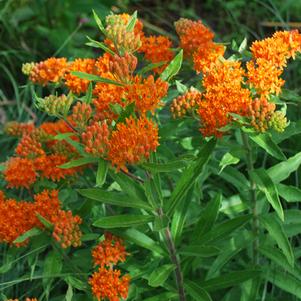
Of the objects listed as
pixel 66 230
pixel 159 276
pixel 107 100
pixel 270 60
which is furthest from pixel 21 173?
pixel 270 60

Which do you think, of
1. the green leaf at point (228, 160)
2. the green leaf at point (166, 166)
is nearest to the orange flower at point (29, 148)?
the green leaf at point (166, 166)

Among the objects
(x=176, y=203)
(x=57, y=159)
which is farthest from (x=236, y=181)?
(x=57, y=159)

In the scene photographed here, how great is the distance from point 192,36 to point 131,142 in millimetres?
877

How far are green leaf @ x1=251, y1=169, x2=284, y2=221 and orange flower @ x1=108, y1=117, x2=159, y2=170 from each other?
0.48 meters

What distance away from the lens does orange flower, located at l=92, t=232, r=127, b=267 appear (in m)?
2.36

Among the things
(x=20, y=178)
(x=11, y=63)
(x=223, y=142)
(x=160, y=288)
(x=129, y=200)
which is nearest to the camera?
(x=129, y=200)

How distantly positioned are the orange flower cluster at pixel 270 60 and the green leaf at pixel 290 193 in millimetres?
387

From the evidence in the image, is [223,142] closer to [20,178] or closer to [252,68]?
[252,68]

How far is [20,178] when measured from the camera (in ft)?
8.43

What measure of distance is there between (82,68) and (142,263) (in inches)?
36.1

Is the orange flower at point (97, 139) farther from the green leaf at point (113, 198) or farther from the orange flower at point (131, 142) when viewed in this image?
the green leaf at point (113, 198)

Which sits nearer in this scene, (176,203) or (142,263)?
(176,203)

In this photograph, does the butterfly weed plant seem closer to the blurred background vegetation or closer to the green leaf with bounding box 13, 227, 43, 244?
the green leaf with bounding box 13, 227, 43, 244

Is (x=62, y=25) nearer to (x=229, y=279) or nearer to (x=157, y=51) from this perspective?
(x=157, y=51)
